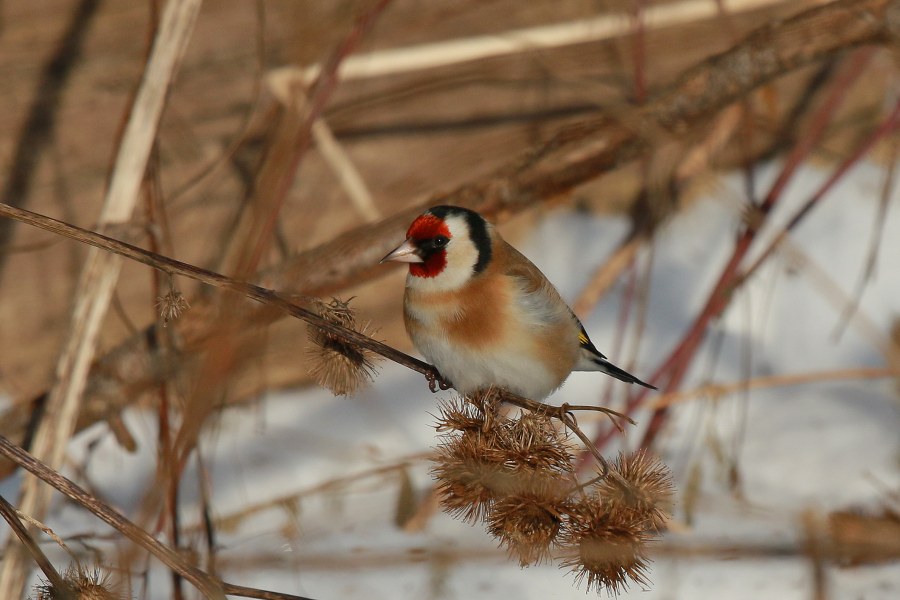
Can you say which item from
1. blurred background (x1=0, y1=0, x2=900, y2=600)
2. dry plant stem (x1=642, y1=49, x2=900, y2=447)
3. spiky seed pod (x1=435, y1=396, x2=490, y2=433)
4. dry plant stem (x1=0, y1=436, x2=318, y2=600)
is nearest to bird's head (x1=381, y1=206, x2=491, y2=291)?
blurred background (x1=0, y1=0, x2=900, y2=600)

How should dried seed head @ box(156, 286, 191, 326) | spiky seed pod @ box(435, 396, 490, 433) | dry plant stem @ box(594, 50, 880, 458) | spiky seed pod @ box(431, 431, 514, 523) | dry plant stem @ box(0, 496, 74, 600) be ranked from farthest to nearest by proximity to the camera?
dry plant stem @ box(594, 50, 880, 458)
spiky seed pod @ box(435, 396, 490, 433)
spiky seed pod @ box(431, 431, 514, 523)
dried seed head @ box(156, 286, 191, 326)
dry plant stem @ box(0, 496, 74, 600)

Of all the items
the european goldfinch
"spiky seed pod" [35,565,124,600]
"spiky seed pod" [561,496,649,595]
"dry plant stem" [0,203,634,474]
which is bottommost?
"spiky seed pod" [35,565,124,600]

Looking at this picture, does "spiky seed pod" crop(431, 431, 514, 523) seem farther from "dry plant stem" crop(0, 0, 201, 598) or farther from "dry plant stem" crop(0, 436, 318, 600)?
"dry plant stem" crop(0, 0, 201, 598)

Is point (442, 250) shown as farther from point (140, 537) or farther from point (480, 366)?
point (140, 537)

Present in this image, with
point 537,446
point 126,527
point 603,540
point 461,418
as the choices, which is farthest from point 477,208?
point 126,527

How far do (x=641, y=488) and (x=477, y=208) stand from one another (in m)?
1.79

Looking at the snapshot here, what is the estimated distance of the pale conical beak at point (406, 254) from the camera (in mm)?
2392

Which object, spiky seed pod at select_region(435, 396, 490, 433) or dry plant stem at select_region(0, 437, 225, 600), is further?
spiky seed pod at select_region(435, 396, 490, 433)

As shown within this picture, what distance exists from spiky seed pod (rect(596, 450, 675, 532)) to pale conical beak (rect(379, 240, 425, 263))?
0.92 meters

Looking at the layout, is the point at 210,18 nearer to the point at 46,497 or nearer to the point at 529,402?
the point at 46,497

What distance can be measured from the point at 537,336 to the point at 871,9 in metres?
1.76

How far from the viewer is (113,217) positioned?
2611 mm

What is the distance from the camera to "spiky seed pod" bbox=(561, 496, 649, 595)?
57.7 inches

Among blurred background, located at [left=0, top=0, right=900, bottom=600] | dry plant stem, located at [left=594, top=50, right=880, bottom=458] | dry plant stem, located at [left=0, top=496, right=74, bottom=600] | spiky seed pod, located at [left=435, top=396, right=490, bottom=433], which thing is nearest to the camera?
dry plant stem, located at [left=0, top=496, right=74, bottom=600]
